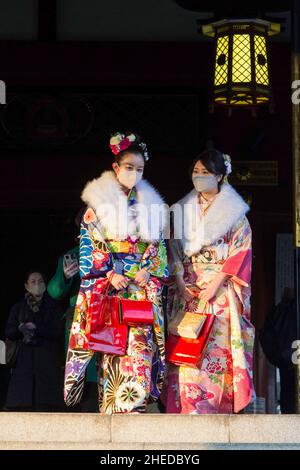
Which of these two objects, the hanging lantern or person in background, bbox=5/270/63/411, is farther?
person in background, bbox=5/270/63/411

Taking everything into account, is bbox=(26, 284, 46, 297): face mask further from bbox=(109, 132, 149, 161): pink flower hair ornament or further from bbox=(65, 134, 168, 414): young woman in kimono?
bbox=(109, 132, 149, 161): pink flower hair ornament

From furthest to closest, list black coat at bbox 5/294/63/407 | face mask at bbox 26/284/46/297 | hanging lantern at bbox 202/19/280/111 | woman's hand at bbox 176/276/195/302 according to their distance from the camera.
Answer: face mask at bbox 26/284/46/297
black coat at bbox 5/294/63/407
hanging lantern at bbox 202/19/280/111
woman's hand at bbox 176/276/195/302

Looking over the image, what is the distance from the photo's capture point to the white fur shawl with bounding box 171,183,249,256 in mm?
11477

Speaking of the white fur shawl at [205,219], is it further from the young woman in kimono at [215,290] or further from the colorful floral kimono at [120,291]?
the colorful floral kimono at [120,291]

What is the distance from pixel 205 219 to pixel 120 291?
2.84 feet

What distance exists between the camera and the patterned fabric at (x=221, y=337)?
1134 cm

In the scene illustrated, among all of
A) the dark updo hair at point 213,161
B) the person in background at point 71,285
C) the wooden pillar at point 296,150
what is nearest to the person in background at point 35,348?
the person in background at point 71,285

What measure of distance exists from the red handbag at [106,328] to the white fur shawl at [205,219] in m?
0.77

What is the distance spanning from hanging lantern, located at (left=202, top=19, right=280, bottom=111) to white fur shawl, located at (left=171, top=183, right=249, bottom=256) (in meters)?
0.97

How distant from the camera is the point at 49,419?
392 inches

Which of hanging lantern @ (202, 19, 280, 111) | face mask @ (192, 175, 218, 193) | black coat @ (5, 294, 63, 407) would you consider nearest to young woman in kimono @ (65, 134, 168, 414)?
face mask @ (192, 175, 218, 193)

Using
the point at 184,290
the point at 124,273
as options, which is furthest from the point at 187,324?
the point at 124,273

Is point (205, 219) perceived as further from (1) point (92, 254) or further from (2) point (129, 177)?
(1) point (92, 254)
